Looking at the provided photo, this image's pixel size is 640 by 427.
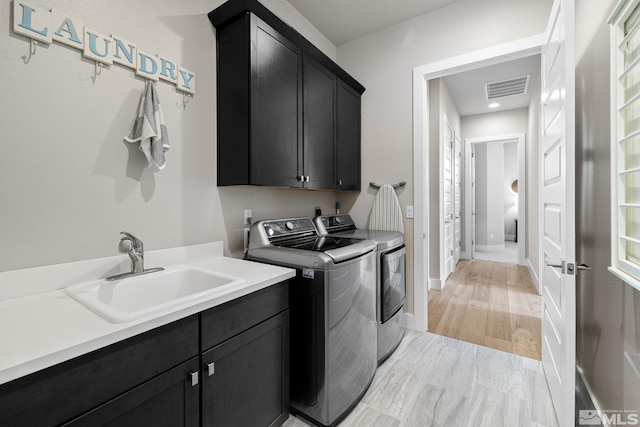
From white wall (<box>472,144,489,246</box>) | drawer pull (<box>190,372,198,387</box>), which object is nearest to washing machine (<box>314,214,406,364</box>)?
drawer pull (<box>190,372,198,387</box>)

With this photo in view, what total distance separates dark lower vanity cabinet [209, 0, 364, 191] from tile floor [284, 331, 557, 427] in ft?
4.85

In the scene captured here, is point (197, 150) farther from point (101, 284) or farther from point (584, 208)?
point (584, 208)

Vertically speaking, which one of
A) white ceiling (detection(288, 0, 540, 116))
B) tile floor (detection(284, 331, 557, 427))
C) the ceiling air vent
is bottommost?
tile floor (detection(284, 331, 557, 427))

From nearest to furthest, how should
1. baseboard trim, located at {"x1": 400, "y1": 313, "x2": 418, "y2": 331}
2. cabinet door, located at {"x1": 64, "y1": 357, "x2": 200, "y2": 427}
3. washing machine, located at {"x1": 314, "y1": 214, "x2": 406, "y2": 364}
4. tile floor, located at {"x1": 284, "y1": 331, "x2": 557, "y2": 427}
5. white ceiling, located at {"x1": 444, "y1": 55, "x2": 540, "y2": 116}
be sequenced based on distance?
cabinet door, located at {"x1": 64, "y1": 357, "x2": 200, "y2": 427}
tile floor, located at {"x1": 284, "y1": 331, "x2": 557, "y2": 427}
washing machine, located at {"x1": 314, "y1": 214, "x2": 406, "y2": 364}
baseboard trim, located at {"x1": 400, "y1": 313, "x2": 418, "y2": 331}
white ceiling, located at {"x1": 444, "y1": 55, "x2": 540, "y2": 116}

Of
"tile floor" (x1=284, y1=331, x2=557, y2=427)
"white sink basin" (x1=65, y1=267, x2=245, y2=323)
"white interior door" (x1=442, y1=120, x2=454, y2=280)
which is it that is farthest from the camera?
"white interior door" (x1=442, y1=120, x2=454, y2=280)

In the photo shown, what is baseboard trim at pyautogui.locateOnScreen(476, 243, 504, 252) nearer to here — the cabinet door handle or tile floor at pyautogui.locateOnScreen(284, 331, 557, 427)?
tile floor at pyautogui.locateOnScreen(284, 331, 557, 427)

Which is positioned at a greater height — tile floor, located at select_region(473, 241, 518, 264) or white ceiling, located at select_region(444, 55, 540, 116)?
white ceiling, located at select_region(444, 55, 540, 116)

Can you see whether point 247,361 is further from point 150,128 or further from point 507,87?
point 507,87

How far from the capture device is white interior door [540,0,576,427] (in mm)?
1273

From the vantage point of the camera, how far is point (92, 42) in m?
1.28

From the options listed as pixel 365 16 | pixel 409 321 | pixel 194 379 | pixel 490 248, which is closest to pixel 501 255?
pixel 490 248

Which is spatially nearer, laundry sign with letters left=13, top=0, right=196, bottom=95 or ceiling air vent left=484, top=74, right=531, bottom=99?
laundry sign with letters left=13, top=0, right=196, bottom=95

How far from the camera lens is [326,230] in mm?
2502

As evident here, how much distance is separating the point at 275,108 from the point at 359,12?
1.43m
